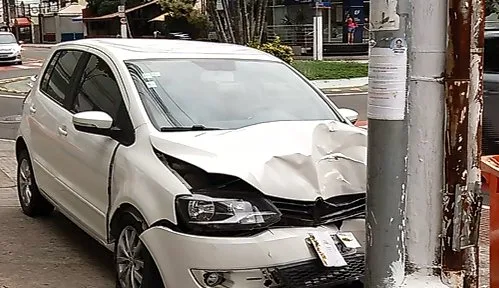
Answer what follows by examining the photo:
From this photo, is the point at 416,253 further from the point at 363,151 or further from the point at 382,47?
the point at 363,151

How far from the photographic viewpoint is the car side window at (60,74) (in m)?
5.91

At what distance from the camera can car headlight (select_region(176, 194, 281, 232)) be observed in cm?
372

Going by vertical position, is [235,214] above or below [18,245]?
above

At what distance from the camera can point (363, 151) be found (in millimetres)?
4293

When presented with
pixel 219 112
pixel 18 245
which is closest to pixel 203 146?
pixel 219 112

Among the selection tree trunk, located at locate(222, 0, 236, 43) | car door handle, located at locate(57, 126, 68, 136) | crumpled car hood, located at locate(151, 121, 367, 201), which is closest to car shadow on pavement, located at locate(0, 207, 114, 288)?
car door handle, located at locate(57, 126, 68, 136)

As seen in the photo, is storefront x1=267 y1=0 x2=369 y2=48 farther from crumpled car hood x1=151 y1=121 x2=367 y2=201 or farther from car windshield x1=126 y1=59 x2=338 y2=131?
crumpled car hood x1=151 y1=121 x2=367 y2=201

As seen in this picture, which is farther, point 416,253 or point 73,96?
point 73,96

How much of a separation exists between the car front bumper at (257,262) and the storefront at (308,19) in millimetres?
31281

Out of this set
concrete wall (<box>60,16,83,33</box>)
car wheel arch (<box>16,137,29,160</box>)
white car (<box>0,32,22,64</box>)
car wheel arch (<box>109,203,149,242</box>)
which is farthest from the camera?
concrete wall (<box>60,16,83,33</box>)

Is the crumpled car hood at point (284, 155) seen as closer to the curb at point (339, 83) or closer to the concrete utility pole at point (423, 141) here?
the concrete utility pole at point (423, 141)

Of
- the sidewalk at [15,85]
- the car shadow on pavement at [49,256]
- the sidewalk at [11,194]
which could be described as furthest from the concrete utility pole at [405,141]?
the sidewalk at [15,85]

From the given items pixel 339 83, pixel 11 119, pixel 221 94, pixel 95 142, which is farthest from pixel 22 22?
pixel 221 94

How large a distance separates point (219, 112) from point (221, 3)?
17.1 m
